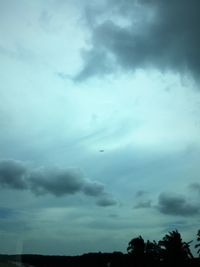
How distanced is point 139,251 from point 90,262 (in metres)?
54.8

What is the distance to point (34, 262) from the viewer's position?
176 meters

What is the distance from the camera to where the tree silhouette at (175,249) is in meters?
78.4

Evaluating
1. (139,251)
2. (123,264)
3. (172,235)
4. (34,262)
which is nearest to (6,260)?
(123,264)

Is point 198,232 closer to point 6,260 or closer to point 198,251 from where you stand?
point 198,251

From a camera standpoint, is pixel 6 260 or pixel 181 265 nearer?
pixel 181 265

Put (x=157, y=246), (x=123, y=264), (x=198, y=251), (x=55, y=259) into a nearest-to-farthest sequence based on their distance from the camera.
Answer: (x=198, y=251) → (x=157, y=246) → (x=123, y=264) → (x=55, y=259)

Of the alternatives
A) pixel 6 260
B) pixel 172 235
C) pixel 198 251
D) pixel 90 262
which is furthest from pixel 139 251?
pixel 90 262

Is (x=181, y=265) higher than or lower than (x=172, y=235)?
lower

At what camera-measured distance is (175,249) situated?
78.5 m

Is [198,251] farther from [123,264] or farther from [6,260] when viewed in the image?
[6,260]

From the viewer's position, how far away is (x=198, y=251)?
7356 centimetres

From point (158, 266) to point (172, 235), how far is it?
306 inches

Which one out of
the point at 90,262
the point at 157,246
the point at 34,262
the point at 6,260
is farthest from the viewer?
the point at 34,262

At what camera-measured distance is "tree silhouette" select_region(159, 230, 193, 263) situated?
78.4 m
